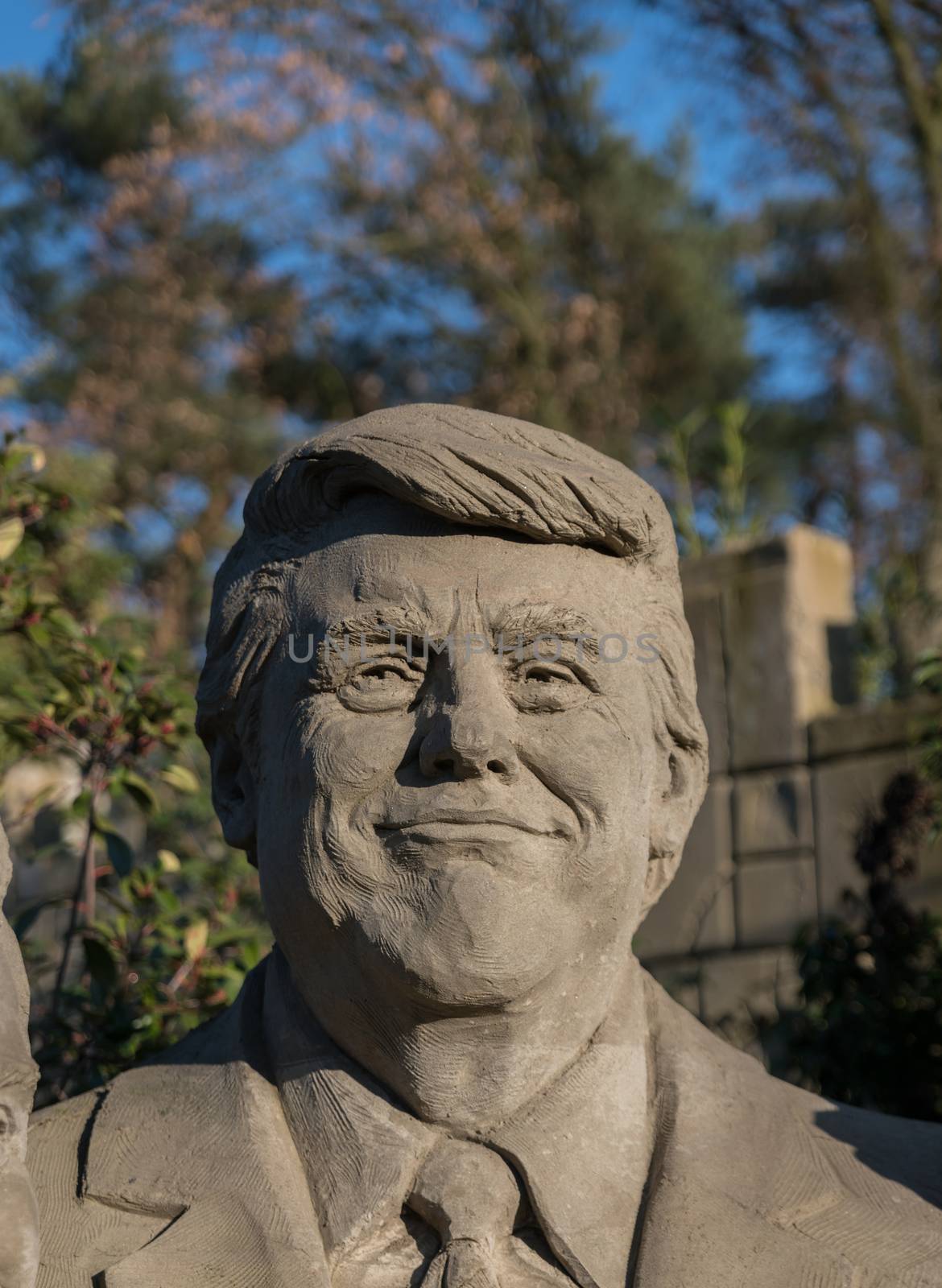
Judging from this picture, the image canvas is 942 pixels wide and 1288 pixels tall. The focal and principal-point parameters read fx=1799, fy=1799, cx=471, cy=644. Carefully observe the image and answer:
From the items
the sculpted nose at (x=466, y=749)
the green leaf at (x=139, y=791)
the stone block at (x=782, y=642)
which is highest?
the stone block at (x=782, y=642)

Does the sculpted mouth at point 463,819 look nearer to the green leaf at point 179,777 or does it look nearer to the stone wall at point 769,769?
the green leaf at point 179,777

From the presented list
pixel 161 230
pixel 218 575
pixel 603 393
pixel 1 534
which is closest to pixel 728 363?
pixel 603 393

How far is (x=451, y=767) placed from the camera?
2592 millimetres

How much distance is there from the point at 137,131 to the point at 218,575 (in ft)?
38.8

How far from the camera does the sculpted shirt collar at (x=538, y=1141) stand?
100 inches

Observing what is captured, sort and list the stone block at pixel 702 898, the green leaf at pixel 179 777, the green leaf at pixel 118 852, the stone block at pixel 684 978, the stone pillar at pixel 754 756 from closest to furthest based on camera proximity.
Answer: the green leaf at pixel 118 852 → the green leaf at pixel 179 777 → the stone block at pixel 684 978 → the stone pillar at pixel 754 756 → the stone block at pixel 702 898

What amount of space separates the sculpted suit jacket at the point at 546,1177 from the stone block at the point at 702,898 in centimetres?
354

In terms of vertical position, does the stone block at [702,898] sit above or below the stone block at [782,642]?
below

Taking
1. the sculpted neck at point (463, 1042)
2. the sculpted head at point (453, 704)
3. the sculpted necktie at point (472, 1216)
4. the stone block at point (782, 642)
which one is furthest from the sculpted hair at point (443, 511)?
the stone block at point (782, 642)

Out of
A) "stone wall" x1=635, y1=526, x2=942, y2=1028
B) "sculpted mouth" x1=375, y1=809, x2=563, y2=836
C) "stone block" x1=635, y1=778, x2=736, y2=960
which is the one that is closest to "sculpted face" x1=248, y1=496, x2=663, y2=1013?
"sculpted mouth" x1=375, y1=809, x2=563, y2=836

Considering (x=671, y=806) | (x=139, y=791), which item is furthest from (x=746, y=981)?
(x=671, y=806)

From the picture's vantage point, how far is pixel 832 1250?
250cm

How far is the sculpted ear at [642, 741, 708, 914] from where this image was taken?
2883 millimetres

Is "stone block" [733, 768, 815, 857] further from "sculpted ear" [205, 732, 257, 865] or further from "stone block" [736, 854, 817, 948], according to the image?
"sculpted ear" [205, 732, 257, 865]
